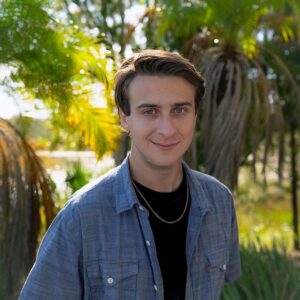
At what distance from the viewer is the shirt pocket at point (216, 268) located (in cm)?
232

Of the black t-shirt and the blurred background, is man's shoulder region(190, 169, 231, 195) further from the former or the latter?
the blurred background

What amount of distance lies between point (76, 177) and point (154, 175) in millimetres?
5670

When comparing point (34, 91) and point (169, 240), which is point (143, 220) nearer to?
point (169, 240)

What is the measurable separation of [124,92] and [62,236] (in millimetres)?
553

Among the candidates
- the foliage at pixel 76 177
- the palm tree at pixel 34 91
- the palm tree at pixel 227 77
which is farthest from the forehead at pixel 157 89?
the foliage at pixel 76 177

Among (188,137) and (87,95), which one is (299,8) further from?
(188,137)

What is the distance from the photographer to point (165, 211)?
87.7 inches

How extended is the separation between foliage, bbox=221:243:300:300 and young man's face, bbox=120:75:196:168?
2.08 metres

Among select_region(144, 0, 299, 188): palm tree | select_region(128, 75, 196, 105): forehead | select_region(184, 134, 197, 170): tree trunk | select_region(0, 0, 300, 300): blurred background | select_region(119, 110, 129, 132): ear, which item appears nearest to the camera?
select_region(128, 75, 196, 105): forehead

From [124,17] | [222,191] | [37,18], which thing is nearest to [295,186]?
[124,17]

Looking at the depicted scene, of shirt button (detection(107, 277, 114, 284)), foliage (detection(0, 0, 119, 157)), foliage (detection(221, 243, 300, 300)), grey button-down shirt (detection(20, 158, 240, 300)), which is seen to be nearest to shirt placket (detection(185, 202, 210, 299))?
grey button-down shirt (detection(20, 158, 240, 300))

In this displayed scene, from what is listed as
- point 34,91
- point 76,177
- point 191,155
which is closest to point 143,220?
point 34,91

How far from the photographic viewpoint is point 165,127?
→ 7.02ft

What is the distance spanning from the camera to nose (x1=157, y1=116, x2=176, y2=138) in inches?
84.3
